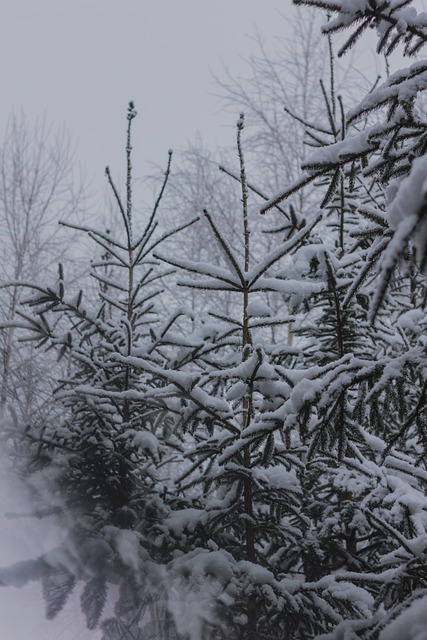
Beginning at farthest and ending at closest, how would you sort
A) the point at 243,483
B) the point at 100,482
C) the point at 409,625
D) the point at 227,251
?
1. the point at 100,482
2. the point at 243,483
3. the point at 227,251
4. the point at 409,625

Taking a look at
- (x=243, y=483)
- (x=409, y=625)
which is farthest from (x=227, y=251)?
(x=409, y=625)

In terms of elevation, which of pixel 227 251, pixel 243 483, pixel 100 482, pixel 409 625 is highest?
pixel 227 251

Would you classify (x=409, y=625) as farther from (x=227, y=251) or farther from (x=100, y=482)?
(x=100, y=482)

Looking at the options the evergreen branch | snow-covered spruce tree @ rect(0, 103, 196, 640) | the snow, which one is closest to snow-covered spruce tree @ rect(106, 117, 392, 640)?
the evergreen branch

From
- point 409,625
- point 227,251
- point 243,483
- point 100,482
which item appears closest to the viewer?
point 409,625

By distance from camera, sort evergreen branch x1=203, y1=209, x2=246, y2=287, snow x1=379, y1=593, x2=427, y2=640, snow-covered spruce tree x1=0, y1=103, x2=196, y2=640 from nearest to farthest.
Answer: snow x1=379, y1=593, x2=427, y2=640 < evergreen branch x1=203, y1=209, x2=246, y2=287 < snow-covered spruce tree x1=0, y1=103, x2=196, y2=640

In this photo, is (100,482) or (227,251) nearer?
(227,251)

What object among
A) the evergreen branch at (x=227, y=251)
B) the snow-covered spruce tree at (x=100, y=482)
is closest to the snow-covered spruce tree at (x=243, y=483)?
the evergreen branch at (x=227, y=251)

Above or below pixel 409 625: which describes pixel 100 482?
below

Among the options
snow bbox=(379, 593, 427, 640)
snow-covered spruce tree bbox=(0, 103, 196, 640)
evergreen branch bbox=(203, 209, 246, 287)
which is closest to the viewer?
snow bbox=(379, 593, 427, 640)

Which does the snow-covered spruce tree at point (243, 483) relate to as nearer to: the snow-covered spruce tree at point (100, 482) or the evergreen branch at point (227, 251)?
the evergreen branch at point (227, 251)

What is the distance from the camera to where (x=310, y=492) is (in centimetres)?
325

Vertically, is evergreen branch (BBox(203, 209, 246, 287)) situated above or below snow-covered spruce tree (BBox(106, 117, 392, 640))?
above

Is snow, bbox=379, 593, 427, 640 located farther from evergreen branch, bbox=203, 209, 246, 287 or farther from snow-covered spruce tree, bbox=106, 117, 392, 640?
evergreen branch, bbox=203, 209, 246, 287
